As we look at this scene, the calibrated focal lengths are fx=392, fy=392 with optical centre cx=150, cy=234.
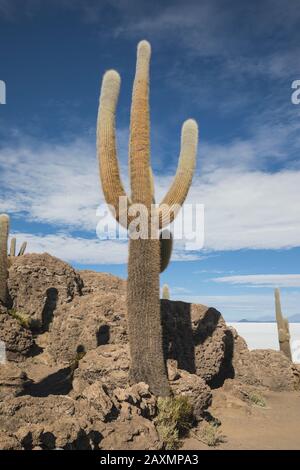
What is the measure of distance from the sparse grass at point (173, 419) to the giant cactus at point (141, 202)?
0.47 m

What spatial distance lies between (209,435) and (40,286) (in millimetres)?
7960

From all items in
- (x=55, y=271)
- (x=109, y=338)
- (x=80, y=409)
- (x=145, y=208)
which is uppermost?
(x=145, y=208)

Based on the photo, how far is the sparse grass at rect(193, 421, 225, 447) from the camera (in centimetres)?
709

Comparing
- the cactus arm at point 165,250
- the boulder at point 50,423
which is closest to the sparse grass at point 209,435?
the boulder at point 50,423

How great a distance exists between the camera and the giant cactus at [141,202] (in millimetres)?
→ 8289

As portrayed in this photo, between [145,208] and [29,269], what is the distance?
6.32 m

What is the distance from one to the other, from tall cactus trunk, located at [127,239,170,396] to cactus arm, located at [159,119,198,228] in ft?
3.12

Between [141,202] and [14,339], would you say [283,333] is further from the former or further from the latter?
[141,202]

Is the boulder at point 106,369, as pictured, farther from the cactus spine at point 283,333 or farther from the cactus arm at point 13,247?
the cactus arm at point 13,247

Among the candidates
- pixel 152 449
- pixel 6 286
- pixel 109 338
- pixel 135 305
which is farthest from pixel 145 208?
pixel 6 286

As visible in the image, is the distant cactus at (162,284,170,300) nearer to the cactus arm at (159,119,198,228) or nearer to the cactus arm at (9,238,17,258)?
the cactus arm at (9,238,17,258)
